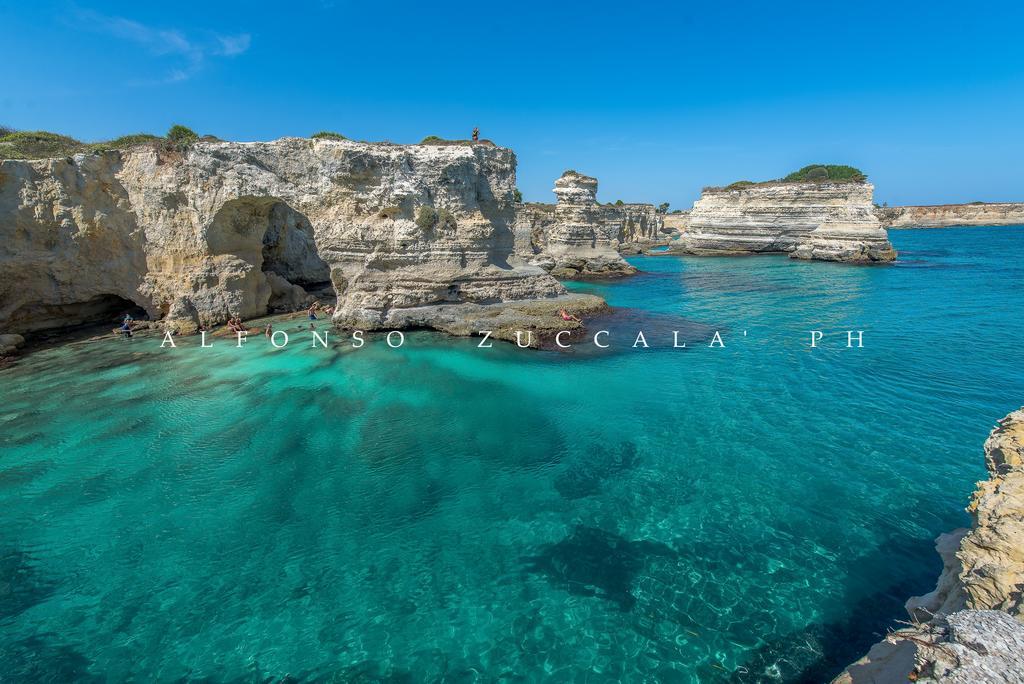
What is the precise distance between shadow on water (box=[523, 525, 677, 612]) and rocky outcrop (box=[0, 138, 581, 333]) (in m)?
13.8

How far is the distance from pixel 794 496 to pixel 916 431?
4.72 metres

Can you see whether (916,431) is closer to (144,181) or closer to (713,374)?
(713,374)

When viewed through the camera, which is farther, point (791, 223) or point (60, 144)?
point (791, 223)

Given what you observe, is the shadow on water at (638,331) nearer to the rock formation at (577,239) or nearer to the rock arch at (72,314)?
the rock formation at (577,239)

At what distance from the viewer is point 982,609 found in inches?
153

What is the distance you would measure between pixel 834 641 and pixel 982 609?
6.98 feet

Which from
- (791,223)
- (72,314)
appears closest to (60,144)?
(72,314)

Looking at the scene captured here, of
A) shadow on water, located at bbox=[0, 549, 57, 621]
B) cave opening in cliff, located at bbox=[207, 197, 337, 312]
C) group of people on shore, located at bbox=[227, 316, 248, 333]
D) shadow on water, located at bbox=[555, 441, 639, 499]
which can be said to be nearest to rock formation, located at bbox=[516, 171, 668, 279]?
cave opening in cliff, located at bbox=[207, 197, 337, 312]

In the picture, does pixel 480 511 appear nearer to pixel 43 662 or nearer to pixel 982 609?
pixel 43 662

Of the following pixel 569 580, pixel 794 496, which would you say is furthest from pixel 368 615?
pixel 794 496

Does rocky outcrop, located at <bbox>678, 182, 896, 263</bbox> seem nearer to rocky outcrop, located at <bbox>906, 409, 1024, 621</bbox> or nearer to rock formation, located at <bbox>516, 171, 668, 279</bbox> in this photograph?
rock formation, located at <bbox>516, 171, 668, 279</bbox>

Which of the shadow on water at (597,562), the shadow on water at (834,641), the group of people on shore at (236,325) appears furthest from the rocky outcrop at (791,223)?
the group of people on shore at (236,325)

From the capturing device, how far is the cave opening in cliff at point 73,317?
62.2 ft

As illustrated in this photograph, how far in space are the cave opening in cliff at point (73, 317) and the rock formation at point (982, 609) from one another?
27249 mm
